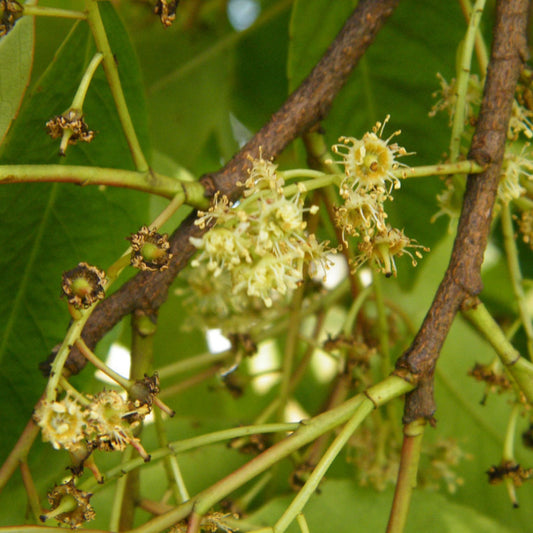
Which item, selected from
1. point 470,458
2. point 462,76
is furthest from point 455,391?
point 462,76

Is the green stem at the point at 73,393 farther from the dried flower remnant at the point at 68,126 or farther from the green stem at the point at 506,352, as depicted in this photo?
the green stem at the point at 506,352

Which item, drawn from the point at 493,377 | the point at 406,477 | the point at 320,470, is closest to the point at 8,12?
the point at 320,470

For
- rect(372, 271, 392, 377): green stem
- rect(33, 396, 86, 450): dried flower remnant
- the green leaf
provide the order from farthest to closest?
1. the green leaf
2. rect(372, 271, 392, 377): green stem
3. rect(33, 396, 86, 450): dried flower remnant

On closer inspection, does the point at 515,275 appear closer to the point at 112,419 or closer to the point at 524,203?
the point at 524,203

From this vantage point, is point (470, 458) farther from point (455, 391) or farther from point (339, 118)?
point (339, 118)

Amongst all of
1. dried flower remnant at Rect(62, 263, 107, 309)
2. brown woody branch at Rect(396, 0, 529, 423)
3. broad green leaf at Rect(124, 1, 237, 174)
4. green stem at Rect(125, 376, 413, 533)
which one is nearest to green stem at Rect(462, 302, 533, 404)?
brown woody branch at Rect(396, 0, 529, 423)

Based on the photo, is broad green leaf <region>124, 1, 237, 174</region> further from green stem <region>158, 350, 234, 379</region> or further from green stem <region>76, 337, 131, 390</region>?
green stem <region>76, 337, 131, 390</region>
